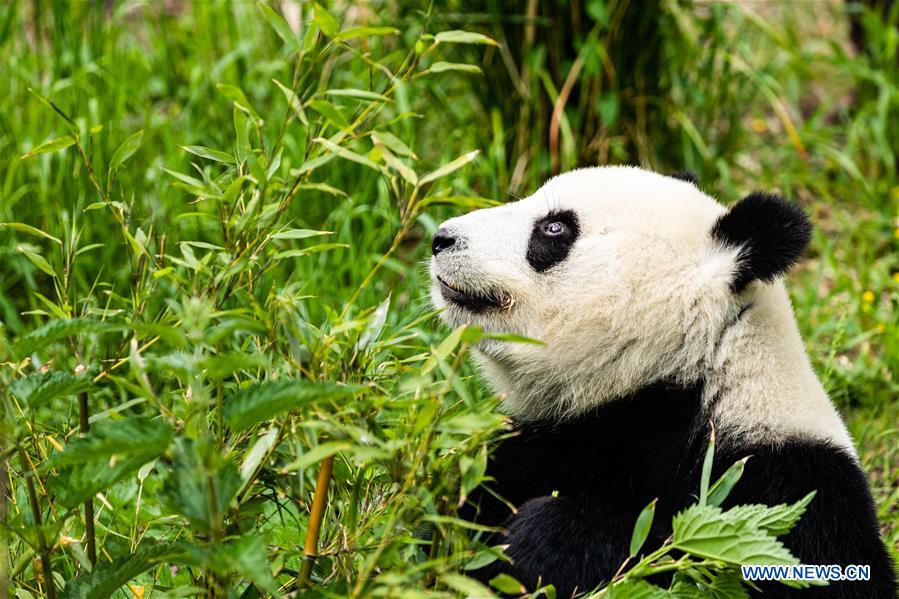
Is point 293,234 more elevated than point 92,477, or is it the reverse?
point 293,234

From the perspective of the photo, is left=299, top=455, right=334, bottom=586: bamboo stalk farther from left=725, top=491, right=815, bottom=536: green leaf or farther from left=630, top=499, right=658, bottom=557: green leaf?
left=725, top=491, right=815, bottom=536: green leaf

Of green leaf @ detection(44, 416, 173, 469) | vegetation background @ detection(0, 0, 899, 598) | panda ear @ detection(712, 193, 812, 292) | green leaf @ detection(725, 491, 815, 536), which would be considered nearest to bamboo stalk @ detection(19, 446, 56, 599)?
vegetation background @ detection(0, 0, 899, 598)

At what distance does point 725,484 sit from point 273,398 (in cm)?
84

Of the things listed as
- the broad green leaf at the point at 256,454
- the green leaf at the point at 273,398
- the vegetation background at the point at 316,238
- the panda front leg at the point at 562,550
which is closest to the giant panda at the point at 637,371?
the panda front leg at the point at 562,550

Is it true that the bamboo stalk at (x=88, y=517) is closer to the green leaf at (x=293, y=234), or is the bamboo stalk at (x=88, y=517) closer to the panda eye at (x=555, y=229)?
the green leaf at (x=293, y=234)

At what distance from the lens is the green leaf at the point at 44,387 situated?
1582 millimetres

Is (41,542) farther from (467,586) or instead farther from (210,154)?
(210,154)

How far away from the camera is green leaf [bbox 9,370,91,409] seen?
158cm

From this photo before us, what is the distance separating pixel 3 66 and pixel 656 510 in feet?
12.0

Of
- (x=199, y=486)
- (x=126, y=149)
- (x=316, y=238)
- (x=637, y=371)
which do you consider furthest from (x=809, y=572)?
(x=316, y=238)

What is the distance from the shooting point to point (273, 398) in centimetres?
144

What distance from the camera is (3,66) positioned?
4461 millimetres

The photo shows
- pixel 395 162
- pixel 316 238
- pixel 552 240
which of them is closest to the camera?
pixel 395 162

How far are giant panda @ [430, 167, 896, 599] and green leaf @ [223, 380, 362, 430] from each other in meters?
0.59
